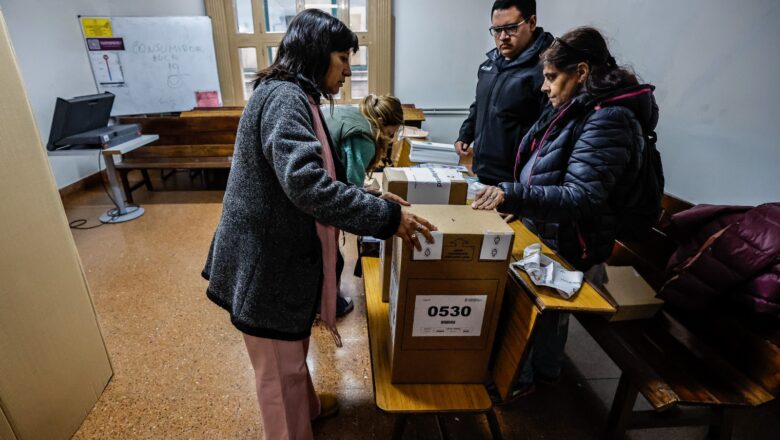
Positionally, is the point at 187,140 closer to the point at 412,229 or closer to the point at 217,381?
the point at 217,381

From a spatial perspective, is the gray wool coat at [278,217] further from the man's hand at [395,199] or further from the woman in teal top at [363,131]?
the woman in teal top at [363,131]

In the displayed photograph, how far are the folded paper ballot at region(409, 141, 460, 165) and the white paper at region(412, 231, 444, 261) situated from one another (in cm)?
89

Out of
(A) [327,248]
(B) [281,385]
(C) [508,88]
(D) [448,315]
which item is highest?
(C) [508,88]

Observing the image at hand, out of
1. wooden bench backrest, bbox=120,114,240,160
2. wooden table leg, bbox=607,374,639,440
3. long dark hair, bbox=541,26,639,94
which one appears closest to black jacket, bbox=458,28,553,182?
long dark hair, bbox=541,26,639,94

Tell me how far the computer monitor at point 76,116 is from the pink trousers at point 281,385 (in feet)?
8.99

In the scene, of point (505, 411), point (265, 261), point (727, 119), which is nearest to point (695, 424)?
point (505, 411)

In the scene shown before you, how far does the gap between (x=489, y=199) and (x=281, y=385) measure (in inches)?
31.1

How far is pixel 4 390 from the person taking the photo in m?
1.16

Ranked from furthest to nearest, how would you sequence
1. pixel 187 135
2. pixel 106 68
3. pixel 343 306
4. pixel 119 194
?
pixel 106 68 → pixel 187 135 → pixel 119 194 → pixel 343 306

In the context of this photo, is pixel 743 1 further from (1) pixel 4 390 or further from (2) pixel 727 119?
(1) pixel 4 390

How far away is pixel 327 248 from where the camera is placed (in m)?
1.01

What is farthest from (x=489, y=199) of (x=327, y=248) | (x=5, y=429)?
(x=5, y=429)

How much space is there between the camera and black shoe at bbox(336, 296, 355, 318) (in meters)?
2.10

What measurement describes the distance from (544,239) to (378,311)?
0.64 metres
